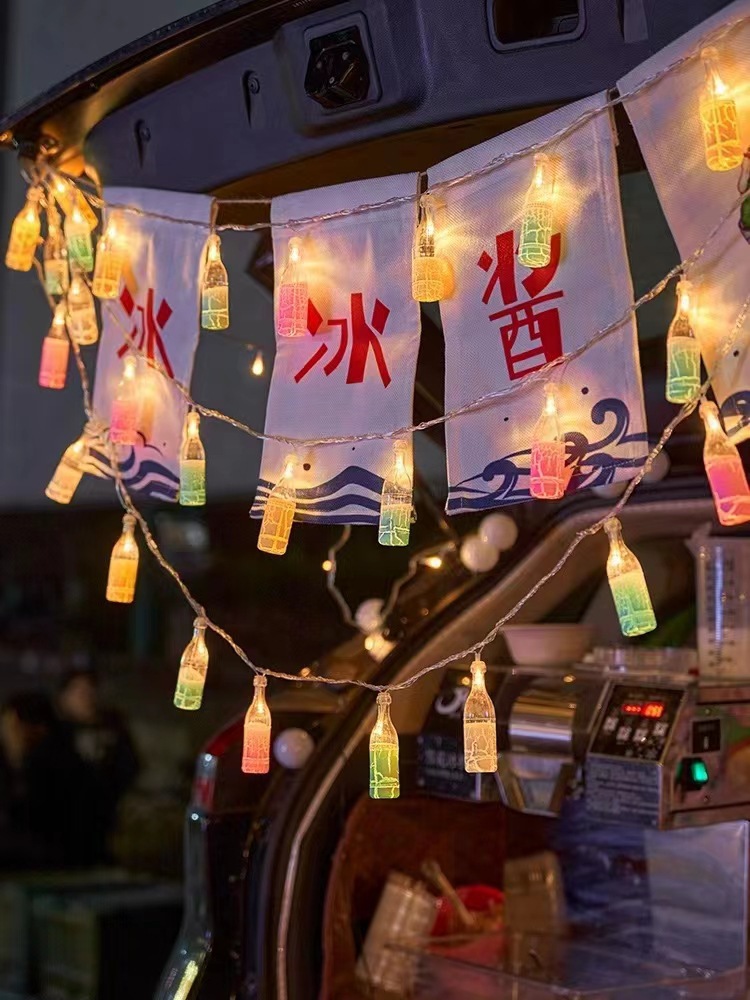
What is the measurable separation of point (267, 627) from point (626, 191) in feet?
5.65

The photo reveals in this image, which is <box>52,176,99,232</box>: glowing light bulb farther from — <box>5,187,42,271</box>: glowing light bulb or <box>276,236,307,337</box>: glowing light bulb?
<box>276,236,307,337</box>: glowing light bulb

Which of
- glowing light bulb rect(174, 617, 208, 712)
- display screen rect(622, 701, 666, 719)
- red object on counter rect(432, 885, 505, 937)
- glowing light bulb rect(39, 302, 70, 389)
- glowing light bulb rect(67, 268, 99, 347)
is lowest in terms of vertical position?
red object on counter rect(432, 885, 505, 937)

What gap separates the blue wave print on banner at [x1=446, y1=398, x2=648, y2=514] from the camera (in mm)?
2402

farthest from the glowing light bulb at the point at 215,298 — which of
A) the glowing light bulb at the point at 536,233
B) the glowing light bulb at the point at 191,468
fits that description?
the glowing light bulb at the point at 536,233

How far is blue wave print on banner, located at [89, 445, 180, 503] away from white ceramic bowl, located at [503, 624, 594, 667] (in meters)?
0.91

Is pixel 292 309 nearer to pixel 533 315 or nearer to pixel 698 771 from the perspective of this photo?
pixel 533 315

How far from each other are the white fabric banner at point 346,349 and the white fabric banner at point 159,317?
0.30 metres

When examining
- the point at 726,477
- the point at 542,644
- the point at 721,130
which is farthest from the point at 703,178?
the point at 542,644

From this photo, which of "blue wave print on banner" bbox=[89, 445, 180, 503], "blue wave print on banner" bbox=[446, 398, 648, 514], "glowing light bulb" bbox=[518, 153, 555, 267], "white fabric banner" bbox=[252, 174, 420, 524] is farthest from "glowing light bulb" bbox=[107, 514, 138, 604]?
"glowing light bulb" bbox=[518, 153, 555, 267]

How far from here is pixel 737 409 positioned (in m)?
2.26

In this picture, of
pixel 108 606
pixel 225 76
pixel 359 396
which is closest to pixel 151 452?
pixel 359 396

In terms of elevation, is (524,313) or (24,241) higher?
(24,241)

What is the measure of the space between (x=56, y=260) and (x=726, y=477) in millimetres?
1886

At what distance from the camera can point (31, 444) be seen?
510cm
